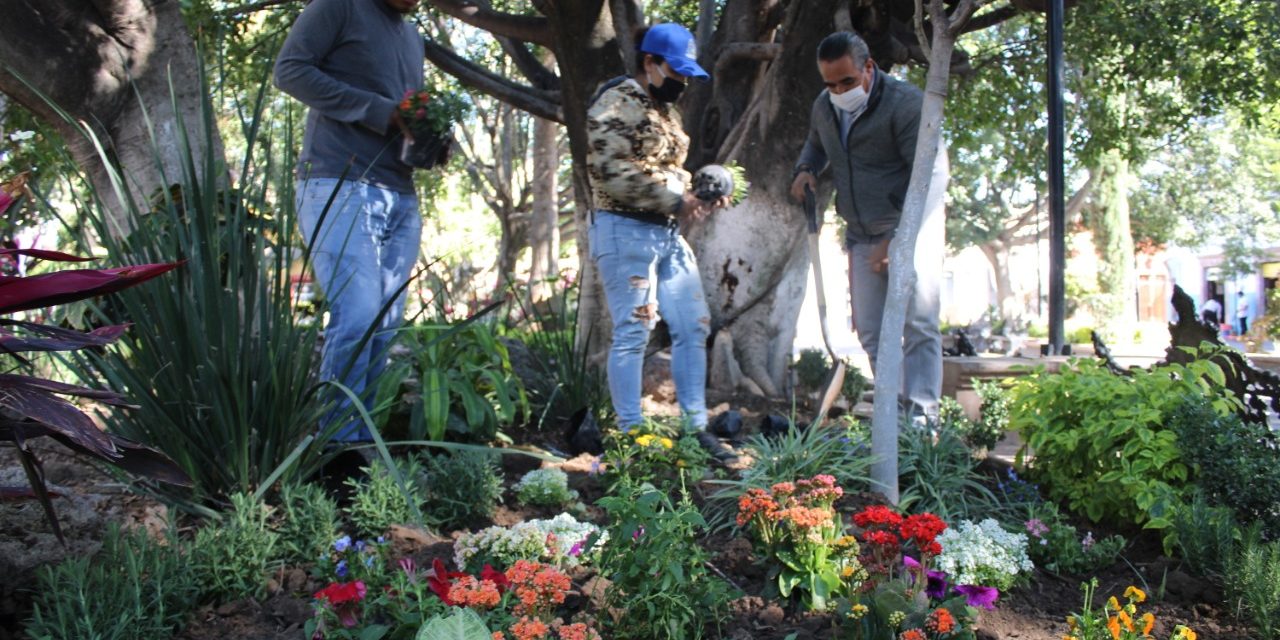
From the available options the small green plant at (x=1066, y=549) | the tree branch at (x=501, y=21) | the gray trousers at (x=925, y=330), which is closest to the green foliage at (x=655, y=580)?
the small green plant at (x=1066, y=549)

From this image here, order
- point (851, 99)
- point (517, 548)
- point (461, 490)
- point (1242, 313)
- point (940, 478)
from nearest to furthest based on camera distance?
point (517, 548)
point (461, 490)
point (940, 478)
point (851, 99)
point (1242, 313)

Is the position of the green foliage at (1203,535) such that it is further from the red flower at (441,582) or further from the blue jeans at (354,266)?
the blue jeans at (354,266)

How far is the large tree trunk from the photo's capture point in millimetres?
4887

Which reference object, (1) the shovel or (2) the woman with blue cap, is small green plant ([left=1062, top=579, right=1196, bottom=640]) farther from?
(2) the woman with blue cap

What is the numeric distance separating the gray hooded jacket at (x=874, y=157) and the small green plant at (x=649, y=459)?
4.85 feet

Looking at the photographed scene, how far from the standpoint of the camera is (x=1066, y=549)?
3.08 meters

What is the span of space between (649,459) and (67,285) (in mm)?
2198

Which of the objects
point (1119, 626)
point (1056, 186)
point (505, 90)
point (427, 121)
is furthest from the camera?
point (505, 90)

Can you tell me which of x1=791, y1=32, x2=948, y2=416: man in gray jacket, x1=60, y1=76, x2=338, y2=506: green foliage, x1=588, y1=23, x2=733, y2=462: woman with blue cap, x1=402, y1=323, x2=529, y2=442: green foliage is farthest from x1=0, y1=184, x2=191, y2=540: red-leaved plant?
x1=791, y1=32, x2=948, y2=416: man in gray jacket

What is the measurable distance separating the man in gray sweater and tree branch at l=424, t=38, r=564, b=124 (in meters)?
4.87

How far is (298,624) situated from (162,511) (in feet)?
2.33

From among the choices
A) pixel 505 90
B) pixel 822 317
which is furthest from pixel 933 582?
pixel 505 90

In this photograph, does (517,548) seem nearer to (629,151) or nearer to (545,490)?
(545,490)

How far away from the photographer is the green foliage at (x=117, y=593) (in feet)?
6.81
